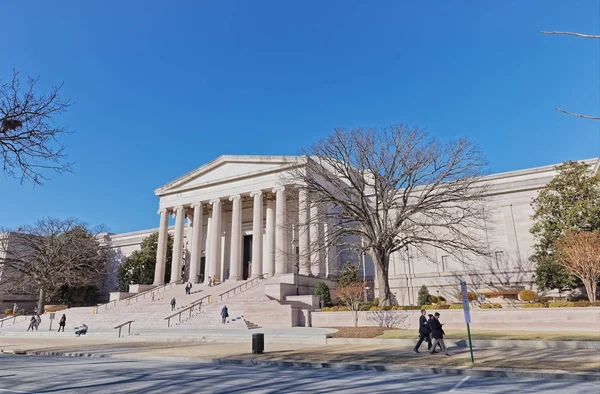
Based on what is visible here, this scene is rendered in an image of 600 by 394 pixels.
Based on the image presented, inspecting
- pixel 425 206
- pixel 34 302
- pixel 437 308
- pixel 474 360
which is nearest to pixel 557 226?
pixel 425 206

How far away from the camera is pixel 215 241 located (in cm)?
4169

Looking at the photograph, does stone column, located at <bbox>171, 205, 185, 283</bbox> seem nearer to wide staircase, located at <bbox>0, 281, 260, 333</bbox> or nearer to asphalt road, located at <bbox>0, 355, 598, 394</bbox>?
wide staircase, located at <bbox>0, 281, 260, 333</bbox>

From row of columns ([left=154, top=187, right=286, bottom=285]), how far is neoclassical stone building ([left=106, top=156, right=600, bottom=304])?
0.10 metres

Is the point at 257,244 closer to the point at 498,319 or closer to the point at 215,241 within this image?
the point at 215,241

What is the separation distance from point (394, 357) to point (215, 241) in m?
31.0

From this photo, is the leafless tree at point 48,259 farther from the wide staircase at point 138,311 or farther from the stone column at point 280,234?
the stone column at point 280,234

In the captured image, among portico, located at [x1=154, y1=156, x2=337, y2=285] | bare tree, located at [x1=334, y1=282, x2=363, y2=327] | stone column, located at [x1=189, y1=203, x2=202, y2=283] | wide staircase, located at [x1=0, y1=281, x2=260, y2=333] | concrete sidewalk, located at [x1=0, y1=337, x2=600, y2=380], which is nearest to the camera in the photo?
concrete sidewalk, located at [x1=0, y1=337, x2=600, y2=380]

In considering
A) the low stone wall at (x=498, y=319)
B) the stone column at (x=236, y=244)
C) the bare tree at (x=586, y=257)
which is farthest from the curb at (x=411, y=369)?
the stone column at (x=236, y=244)

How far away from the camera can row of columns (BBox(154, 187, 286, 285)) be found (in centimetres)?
3812

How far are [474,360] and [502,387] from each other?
12.0ft

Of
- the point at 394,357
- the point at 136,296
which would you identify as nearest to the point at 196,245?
the point at 136,296

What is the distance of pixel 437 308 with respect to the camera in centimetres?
2264

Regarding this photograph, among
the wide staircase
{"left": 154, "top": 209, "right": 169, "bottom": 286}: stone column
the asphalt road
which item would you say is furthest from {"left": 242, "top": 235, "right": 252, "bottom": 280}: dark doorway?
the asphalt road

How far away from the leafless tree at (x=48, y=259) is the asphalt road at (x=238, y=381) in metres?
34.6
